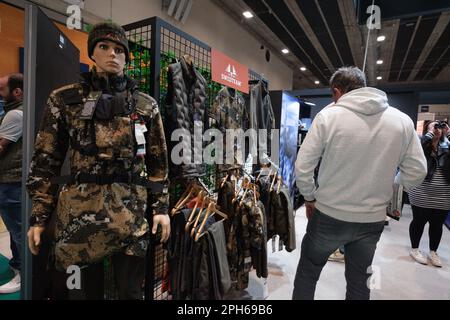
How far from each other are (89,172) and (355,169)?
1346 mm

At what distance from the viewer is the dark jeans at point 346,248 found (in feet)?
4.68

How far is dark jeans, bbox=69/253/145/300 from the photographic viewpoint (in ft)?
4.03

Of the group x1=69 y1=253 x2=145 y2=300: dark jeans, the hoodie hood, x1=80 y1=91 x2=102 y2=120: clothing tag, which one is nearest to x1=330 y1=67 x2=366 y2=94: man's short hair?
the hoodie hood

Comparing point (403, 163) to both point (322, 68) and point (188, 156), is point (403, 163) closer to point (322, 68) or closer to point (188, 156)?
A: point (188, 156)

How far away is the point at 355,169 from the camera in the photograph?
1.37 m

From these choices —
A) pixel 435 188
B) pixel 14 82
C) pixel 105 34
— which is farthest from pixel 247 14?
pixel 105 34

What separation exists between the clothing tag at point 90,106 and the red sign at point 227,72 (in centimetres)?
113

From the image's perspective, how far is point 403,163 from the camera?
1473 mm

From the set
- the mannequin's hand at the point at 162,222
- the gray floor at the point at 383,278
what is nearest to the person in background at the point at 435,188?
the gray floor at the point at 383,278

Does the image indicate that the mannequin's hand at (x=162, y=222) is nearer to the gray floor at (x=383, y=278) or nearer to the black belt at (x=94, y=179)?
the black belt at (x=94, y=179)

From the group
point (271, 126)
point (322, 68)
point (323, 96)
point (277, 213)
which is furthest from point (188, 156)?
point (322, 68)

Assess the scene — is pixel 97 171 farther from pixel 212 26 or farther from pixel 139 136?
pixel 212 26

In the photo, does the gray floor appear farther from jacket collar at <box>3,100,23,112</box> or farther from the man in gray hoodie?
jacket collar at <box>3,100,23,112</box>
